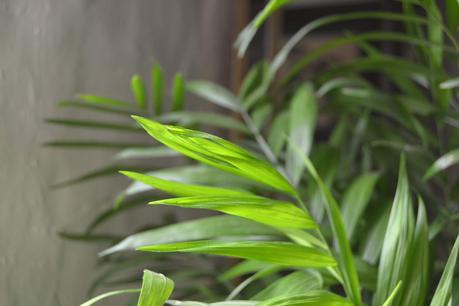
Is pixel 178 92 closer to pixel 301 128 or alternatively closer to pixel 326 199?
pixel 301 128

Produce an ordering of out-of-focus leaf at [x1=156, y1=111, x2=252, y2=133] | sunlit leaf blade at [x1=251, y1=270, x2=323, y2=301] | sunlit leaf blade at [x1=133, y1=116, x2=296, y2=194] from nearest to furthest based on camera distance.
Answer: sunlit leaf blade at [x1=133, y1=116, x2=296, y2=194]
sunlit leaf blade at [x1=251, y1=270, x2=323, y2=301]
out-of-focus leaf at [x1=156, y1=111, x2=252, y2=133]

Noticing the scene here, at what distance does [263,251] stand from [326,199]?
3.2 inches

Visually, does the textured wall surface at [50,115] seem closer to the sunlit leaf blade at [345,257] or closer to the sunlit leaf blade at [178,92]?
the sunlit leaf blade at [178,92]

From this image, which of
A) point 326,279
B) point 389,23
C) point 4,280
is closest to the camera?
point 326,279

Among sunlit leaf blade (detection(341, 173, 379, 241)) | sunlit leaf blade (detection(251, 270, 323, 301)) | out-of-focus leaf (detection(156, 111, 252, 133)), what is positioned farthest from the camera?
out-of-focus leaf (detection(156, 111, 252, 133))

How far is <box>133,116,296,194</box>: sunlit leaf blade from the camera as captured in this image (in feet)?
1.24

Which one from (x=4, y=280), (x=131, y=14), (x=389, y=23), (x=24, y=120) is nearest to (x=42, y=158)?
(x=24, y=120)

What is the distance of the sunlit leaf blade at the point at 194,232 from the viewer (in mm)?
565

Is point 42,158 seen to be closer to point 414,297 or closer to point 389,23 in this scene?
point 414,297

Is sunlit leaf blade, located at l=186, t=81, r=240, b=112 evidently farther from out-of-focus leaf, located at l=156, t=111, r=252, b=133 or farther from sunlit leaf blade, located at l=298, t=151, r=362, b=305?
sunlit leaf blade, located at l=298, t=151, r=362, b=305

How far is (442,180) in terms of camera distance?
74 cm

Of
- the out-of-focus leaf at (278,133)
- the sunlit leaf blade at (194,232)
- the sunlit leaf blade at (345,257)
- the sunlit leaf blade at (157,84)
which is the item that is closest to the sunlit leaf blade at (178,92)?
the sunlit leaf blade at (157,84)

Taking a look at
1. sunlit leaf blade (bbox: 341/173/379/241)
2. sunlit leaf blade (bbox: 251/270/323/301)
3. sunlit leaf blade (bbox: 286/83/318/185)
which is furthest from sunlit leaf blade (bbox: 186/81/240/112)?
sunlit leaf blade (bbox: 251/270/323/301)

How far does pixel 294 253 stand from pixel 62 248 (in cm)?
46
